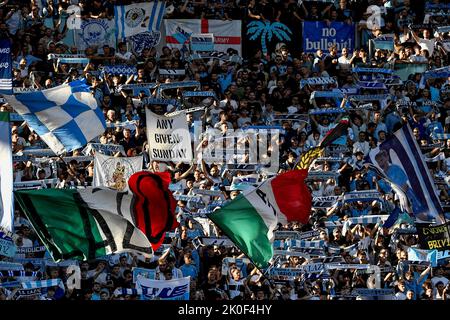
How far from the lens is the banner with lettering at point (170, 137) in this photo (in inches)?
1273

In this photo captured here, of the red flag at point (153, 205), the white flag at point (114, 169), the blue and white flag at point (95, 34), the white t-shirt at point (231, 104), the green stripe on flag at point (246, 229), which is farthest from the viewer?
the blue and white flag at point (95, 34)

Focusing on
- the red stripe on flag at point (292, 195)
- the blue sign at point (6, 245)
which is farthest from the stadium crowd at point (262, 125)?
the red stripe on flag at point (292, 195)

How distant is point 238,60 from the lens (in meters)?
36.0

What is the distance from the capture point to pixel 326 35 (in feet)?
125

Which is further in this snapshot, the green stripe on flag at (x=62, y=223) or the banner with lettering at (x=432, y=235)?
the banner with lettering at (x=432, y=235)

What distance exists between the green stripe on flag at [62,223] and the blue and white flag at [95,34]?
11004mm

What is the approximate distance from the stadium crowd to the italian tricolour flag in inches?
41.0

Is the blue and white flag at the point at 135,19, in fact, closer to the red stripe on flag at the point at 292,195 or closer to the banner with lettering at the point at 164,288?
the banner with lettering at the point at 164,288

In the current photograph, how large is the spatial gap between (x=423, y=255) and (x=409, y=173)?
9.30 feet

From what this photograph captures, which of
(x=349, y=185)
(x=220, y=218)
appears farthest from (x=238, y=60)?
(x=220, y=218)

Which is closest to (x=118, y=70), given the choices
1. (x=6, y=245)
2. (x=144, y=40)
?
(x=144, y=40)

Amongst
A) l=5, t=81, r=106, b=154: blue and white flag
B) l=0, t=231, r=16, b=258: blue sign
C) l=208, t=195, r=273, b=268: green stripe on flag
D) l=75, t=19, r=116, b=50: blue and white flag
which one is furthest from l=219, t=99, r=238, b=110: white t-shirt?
l=0, t=231, r=16, b=258: blue sign
